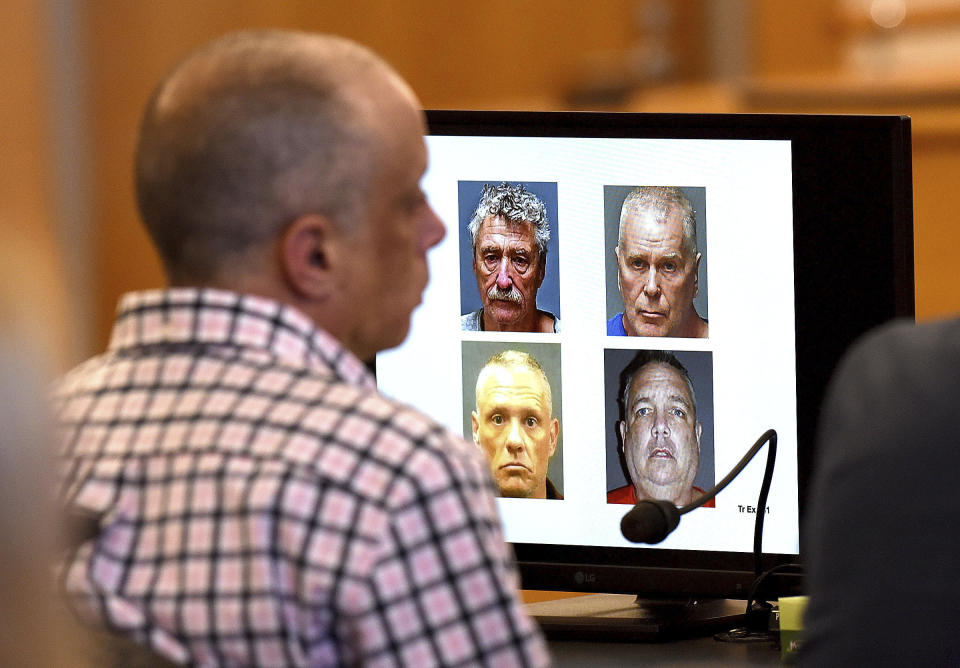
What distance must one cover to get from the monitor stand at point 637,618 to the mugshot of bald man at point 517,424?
12 cm

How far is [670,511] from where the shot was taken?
4.22 ft

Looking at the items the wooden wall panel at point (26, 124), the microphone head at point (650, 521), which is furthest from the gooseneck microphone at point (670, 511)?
the wooden wall panel at point (26, 124)

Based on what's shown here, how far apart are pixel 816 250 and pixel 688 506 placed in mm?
249

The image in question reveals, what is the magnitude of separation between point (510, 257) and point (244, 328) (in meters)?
0.48

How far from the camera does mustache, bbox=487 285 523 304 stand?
1354 millimetres

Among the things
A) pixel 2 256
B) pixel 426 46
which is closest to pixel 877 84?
pixel 426 46

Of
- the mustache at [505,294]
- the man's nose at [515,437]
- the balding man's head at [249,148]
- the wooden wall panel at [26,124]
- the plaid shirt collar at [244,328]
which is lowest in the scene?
the man's nose at [515,437]

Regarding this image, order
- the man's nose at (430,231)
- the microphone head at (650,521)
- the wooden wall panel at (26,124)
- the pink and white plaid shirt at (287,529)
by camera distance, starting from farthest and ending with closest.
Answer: the wooden wall panel at (26,124) → the microphone head at (650,521) → the man's nose at (430,231) → the pink and white plaid shirt at (287,529)

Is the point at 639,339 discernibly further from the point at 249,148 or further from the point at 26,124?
the point at 26,124

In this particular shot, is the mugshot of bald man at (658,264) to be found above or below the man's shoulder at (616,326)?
above

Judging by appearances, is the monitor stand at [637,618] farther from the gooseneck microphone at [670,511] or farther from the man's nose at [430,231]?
the man's nose at [430,231]

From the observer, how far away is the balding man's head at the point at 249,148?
93 cm

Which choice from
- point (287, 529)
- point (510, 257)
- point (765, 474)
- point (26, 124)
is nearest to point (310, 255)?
point (287, 529)

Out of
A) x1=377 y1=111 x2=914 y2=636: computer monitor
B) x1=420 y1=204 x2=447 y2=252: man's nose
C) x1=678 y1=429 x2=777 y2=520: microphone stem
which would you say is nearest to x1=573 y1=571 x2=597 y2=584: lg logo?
x1=377 y1=111 x2=914 y2=636: computer monitor
